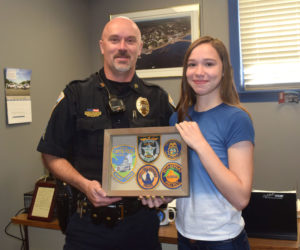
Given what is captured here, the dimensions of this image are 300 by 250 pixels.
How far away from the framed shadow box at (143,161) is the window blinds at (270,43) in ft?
6.43

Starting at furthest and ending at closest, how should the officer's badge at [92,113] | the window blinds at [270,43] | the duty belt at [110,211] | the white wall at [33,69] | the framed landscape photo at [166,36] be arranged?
the framed landscape photo at [166,36]
the window blinds at [270,43]
the white wall at [33,69]
the officer's badge at [92,113]
the duty belt at [110,211]

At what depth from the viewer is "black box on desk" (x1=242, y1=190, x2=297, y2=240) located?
1542 millimetres

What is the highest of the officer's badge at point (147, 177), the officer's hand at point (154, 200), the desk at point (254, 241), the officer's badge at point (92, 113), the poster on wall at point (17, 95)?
the poster on wall at point (17, 95)

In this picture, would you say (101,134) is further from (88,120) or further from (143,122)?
(143,122)

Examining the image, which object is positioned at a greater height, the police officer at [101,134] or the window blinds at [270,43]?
the window blinds at [270,43]

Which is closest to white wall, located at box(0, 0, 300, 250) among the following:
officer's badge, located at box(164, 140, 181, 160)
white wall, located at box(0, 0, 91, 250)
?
white wall, located at box(0, 0, 91, 250)

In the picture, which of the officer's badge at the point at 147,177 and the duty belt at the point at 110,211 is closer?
the officer's badge at the point at 147,177

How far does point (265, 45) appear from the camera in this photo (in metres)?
2.96

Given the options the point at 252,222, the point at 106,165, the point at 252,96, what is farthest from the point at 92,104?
the point at 252,96

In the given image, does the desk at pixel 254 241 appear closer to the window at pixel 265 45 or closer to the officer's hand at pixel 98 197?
the officer's hand at pixel 98 197

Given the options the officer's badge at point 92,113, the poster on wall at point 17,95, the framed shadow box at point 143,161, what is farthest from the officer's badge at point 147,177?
the poster on wall at point 17,95

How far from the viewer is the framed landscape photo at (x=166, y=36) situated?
317 cm

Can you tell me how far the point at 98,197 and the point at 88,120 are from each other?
408 millimetres

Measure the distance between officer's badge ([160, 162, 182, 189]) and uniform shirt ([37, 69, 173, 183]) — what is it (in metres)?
0.35
